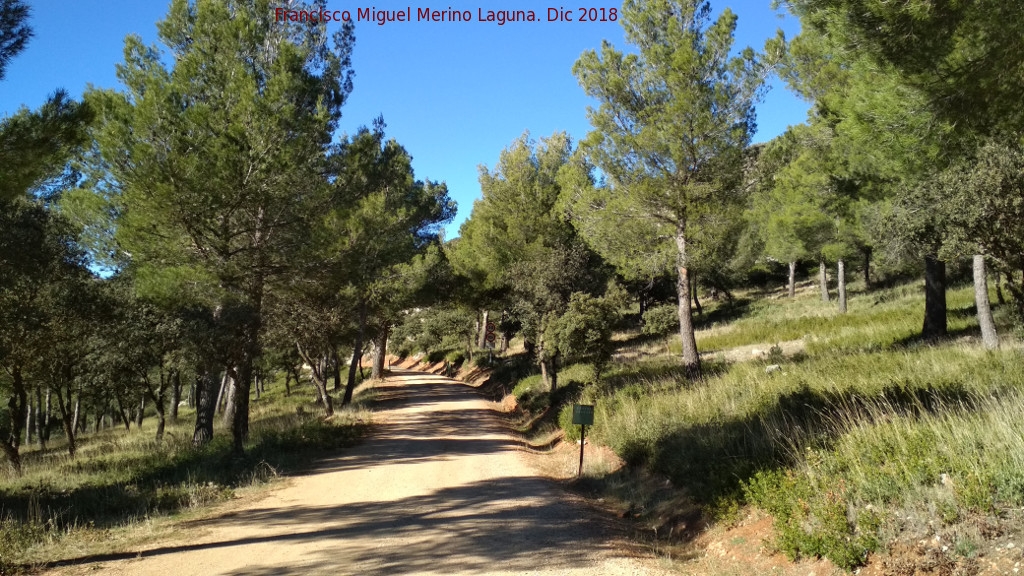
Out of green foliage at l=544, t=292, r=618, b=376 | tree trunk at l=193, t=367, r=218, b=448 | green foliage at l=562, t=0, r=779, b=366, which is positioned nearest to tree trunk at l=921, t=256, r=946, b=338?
green foliage at l=562, t=0, r=779, b=366

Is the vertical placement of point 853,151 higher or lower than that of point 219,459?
higher

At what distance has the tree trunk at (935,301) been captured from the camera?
16422 mm

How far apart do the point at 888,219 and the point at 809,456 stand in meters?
8.40

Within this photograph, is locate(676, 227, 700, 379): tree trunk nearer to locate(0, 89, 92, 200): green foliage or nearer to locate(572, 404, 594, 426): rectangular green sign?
locate(572, 404, 594, 426): rectangular green sign

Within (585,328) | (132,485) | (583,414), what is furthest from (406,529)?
(585,328)

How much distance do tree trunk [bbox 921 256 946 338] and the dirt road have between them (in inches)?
520

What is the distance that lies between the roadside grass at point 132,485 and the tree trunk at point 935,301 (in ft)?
56.0

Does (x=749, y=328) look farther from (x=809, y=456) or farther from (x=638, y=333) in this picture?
(x=809, y=456)

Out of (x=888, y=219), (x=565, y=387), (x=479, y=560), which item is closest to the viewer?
(x=479, y=560)

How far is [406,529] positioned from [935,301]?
1694 centimetres

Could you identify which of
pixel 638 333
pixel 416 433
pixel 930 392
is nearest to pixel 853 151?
pixel 930 392

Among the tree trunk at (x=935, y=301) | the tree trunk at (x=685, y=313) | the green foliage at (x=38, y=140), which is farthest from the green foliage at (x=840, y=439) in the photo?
the green foliage at (x=38, y=140)

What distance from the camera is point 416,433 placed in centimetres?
1639

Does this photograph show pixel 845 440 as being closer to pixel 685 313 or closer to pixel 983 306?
pixel 685 313
